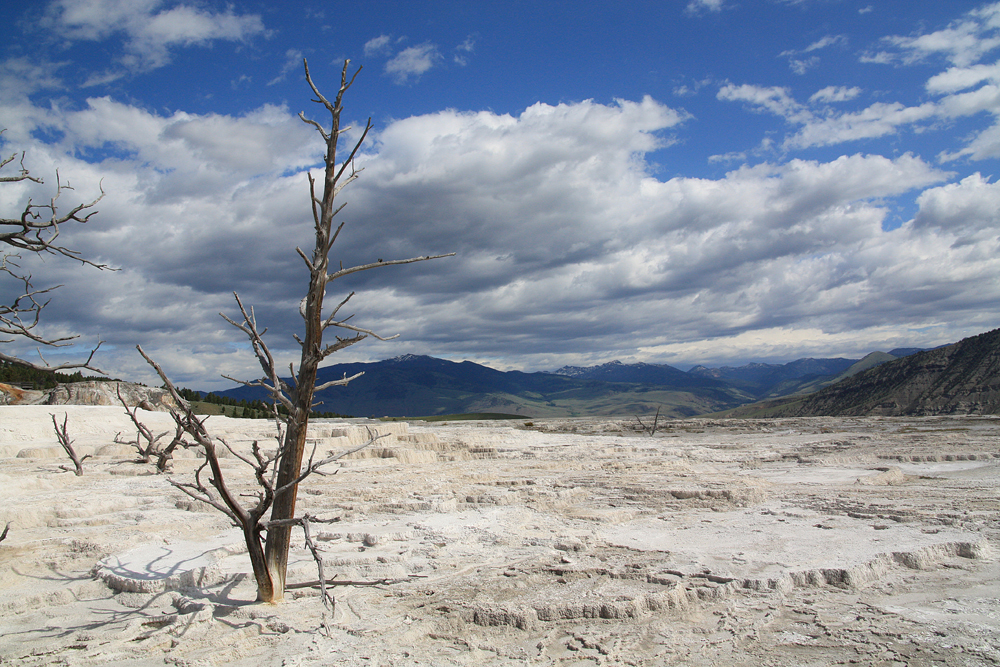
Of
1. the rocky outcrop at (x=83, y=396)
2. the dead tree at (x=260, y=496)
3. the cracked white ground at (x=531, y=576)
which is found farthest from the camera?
the rocky outcrop at (x=83, y=396)

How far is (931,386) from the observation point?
8762 cm

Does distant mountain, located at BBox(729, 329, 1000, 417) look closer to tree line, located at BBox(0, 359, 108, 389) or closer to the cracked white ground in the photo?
the cracked white ground

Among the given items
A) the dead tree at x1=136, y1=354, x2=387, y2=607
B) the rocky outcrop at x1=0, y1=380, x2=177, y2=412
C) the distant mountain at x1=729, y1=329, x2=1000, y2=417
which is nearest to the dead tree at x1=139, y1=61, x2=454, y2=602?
the dead tree at x1=136, y1=354, x2=387, y2=607

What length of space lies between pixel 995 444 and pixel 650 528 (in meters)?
25.4

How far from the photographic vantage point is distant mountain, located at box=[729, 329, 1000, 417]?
252ft

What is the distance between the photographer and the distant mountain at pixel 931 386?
76.9 meters

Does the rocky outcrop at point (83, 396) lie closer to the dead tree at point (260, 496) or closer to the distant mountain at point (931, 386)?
the dead tree at point (260, 496)

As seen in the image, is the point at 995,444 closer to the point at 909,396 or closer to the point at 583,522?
the point at 583,522

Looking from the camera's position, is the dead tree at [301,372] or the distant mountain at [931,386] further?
the distant mountain at [931,386]

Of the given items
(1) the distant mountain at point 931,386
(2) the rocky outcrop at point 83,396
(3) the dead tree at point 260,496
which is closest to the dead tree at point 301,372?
(3) the dead tree at point 260,496

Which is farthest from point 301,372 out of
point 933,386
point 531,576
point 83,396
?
point 933,386

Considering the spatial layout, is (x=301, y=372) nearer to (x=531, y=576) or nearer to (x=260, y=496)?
(x=260, y=496)

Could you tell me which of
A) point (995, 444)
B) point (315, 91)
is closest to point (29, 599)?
point (315, 91)

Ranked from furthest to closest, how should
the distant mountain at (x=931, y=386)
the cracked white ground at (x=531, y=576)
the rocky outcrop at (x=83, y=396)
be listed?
the distant mountain at (x=931, y=386) < the rocky outcrop at (x=83, y=396) < the cracked white ground at (x=531, y=576)
